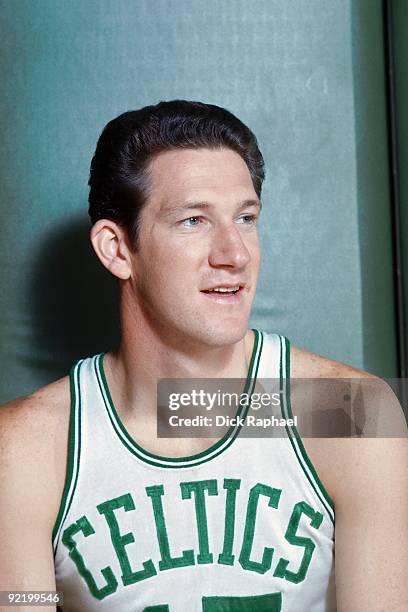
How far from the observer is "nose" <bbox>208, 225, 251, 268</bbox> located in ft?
3.51

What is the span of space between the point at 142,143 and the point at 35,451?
0.41m

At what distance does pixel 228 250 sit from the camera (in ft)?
3.52

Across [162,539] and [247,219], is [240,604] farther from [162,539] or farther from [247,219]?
[247,219]

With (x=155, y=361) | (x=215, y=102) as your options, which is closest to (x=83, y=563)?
(x=155, y=361)

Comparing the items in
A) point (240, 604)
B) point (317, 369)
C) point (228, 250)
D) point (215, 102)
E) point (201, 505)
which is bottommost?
point (240, 604)

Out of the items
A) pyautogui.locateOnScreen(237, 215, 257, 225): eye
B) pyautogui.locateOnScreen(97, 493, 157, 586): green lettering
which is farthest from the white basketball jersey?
pyautogui.locateOnScreen(237, 215, 257, 225): eye

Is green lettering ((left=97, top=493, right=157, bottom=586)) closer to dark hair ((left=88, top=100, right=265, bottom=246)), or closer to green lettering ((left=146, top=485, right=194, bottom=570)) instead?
green lettering ((left=146, top=485, right=194, bottom=570))

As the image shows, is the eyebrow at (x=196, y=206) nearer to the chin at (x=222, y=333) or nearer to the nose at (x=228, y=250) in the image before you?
→ the nose at (x=228, y=250)

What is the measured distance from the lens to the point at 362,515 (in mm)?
1103

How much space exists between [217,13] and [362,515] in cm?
82

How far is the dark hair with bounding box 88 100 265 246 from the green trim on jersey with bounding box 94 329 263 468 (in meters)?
0.21

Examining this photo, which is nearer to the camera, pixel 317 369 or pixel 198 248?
pixel 198 248

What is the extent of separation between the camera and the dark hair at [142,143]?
1.15 meters

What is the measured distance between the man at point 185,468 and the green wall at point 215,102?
27 centimetres
